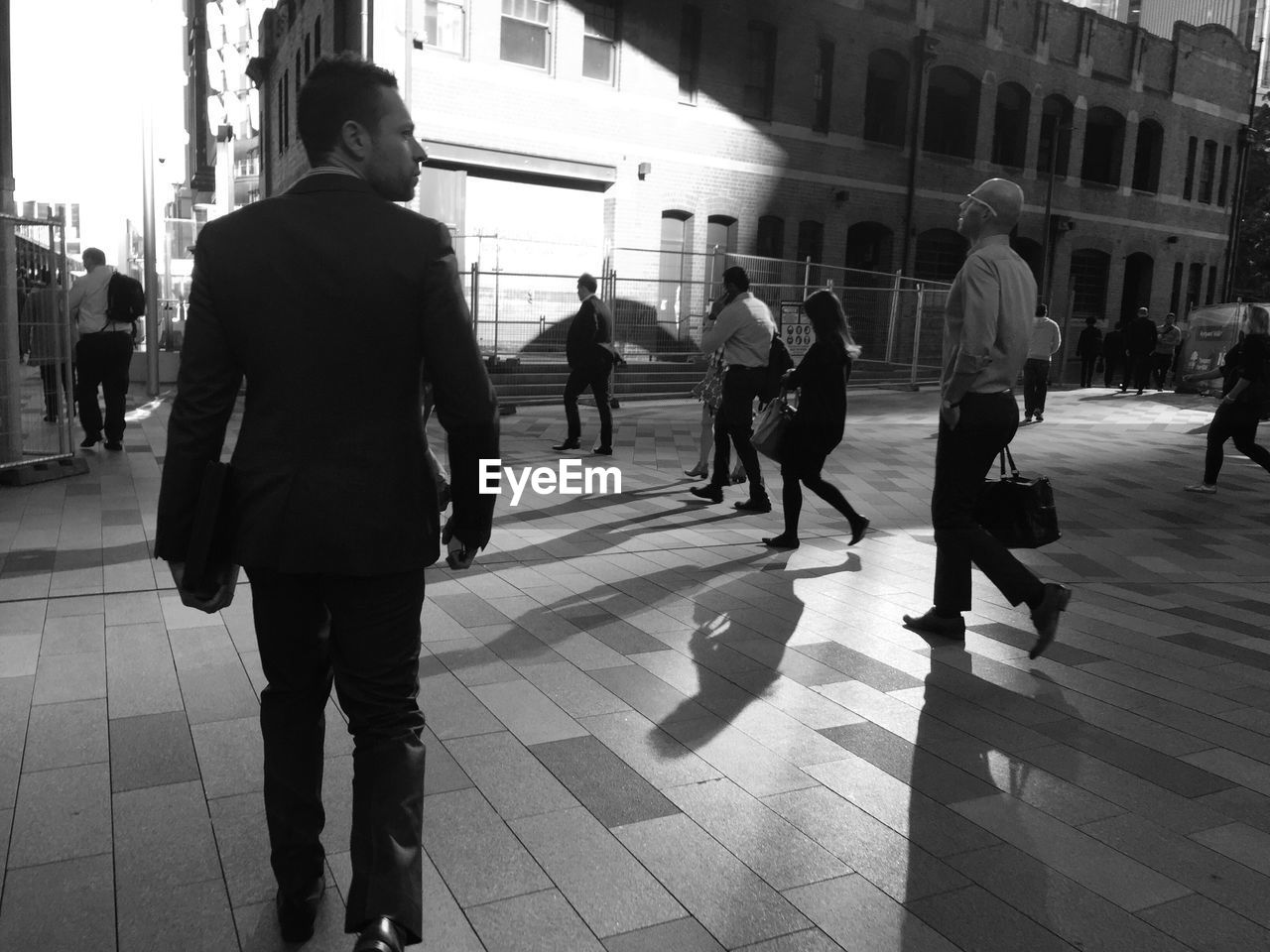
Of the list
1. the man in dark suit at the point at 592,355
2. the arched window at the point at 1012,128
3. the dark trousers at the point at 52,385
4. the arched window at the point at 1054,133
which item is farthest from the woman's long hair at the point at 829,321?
the arched window at the point at 1054,133

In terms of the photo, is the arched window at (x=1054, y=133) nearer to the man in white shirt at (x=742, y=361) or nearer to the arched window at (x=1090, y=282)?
the arched window at (x=1090, y=282)

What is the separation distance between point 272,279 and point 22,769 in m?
2.23

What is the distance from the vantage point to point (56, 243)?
9992mm

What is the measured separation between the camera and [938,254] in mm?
27656

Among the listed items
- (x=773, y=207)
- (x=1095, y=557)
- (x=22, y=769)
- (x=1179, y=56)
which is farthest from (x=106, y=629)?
(x=1179, y=56)

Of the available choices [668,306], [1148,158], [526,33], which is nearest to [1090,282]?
[1148,158]

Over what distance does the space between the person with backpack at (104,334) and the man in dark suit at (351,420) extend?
9796 mm

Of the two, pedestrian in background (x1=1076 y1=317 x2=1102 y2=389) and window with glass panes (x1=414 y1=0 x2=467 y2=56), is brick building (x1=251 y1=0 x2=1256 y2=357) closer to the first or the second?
window with glass panes (x1=414 y1=0 x2=467 y2=56)

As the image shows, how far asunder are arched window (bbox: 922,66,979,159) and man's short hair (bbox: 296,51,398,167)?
27.1 metres

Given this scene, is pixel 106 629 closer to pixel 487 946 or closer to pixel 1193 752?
pixel 487 946

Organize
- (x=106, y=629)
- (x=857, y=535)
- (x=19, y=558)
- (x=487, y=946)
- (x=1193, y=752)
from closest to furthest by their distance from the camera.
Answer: (x=487, y=946), (x=1193, y=752), (x=106, y=629), (x=19, y=558), (x=857, y=535)

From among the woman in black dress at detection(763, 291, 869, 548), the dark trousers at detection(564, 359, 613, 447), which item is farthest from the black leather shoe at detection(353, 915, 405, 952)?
the dark trousers at detection(564, 359, 613, 447)

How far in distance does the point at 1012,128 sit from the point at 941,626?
27409mm

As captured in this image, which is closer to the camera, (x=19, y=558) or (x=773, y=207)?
(x=19, y=558)
